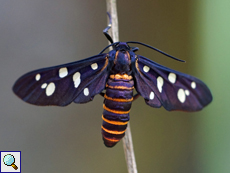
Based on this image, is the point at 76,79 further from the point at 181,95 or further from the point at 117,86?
the point at 181,95

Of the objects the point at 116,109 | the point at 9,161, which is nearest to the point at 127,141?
the point at 116,109

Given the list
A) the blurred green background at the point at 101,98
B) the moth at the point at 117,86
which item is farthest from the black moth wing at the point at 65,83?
the blurred green background at the point at 101,98

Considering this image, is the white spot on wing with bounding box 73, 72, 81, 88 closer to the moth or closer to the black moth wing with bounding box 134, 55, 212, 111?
the moth

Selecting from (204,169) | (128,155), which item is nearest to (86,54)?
(128,155)

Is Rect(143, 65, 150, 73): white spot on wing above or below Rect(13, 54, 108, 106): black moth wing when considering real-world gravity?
above

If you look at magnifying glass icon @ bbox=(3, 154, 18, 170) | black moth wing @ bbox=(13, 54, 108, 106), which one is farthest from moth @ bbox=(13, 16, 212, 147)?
magnifying glass icon @ bbox=(3, 154, 18, 170)

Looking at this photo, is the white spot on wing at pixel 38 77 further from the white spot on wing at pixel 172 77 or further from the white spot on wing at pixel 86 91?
the white spot on wing at pixel 172 77
